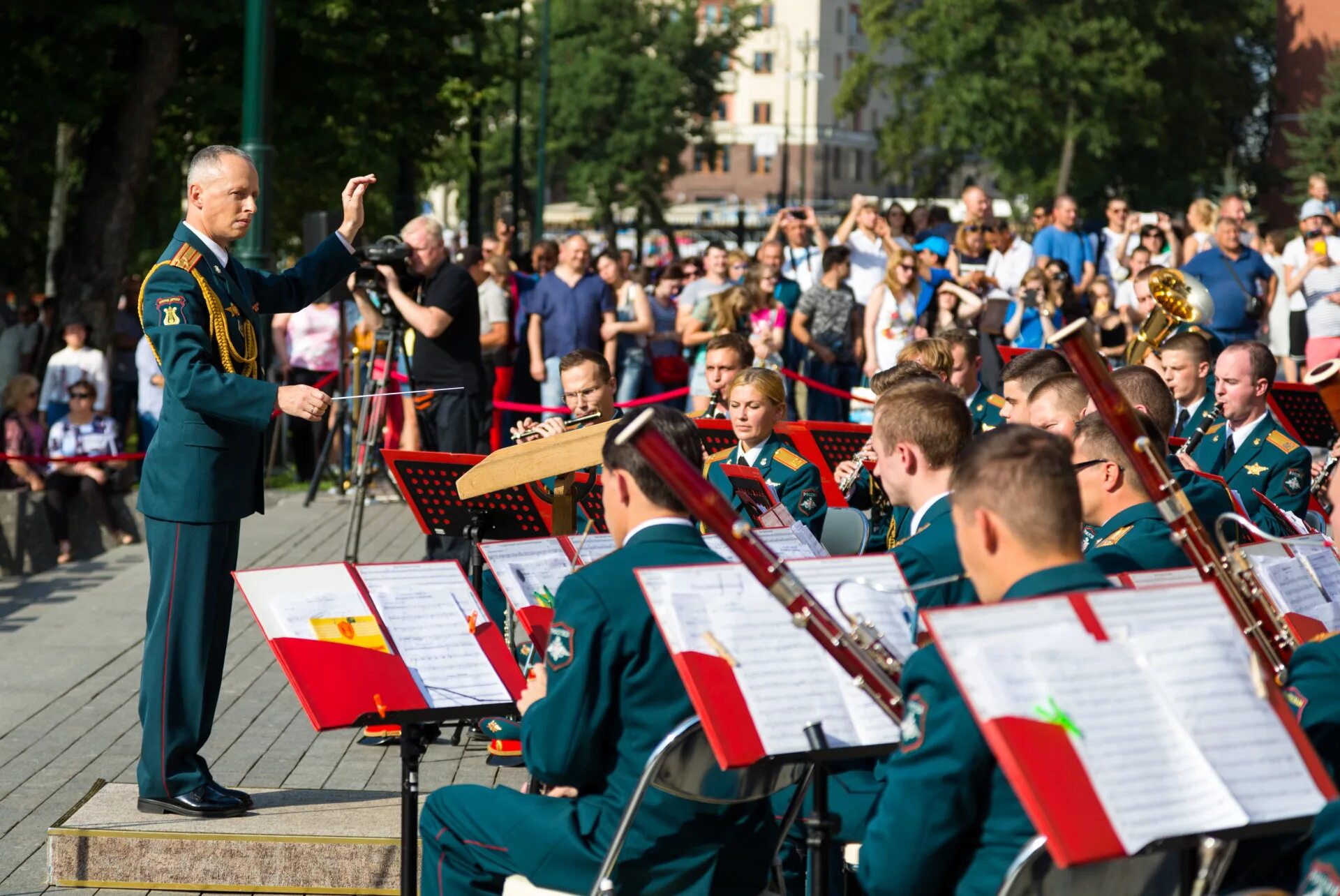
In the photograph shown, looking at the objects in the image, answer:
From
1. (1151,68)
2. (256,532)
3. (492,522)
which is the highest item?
(1151,68)

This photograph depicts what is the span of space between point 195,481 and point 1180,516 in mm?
3057

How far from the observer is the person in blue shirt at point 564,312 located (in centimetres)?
1289

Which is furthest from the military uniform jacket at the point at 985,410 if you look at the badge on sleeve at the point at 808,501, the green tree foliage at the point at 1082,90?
the green tree foliage at the point at 1082,90

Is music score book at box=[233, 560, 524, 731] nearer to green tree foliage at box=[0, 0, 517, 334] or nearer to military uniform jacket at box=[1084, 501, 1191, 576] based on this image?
military uniform jacket at box=[1084, 501, 1191, 576]

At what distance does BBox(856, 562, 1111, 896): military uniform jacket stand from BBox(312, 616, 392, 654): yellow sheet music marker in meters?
1.60

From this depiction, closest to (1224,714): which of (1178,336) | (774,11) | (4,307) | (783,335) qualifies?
(1178,336)

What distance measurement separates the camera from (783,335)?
13.5m

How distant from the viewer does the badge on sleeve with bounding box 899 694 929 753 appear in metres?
3.02

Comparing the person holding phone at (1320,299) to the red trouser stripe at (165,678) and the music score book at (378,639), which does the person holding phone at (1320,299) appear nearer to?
the red trouser stripe at (165,678)

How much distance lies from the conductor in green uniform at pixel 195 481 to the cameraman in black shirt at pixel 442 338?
3730mm

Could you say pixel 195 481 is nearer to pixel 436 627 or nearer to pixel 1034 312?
pixel 436 627

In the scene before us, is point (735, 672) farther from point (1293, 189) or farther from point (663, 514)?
point (1293, 189)

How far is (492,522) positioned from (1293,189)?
46965mm

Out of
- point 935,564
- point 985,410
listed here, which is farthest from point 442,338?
point 935,564
